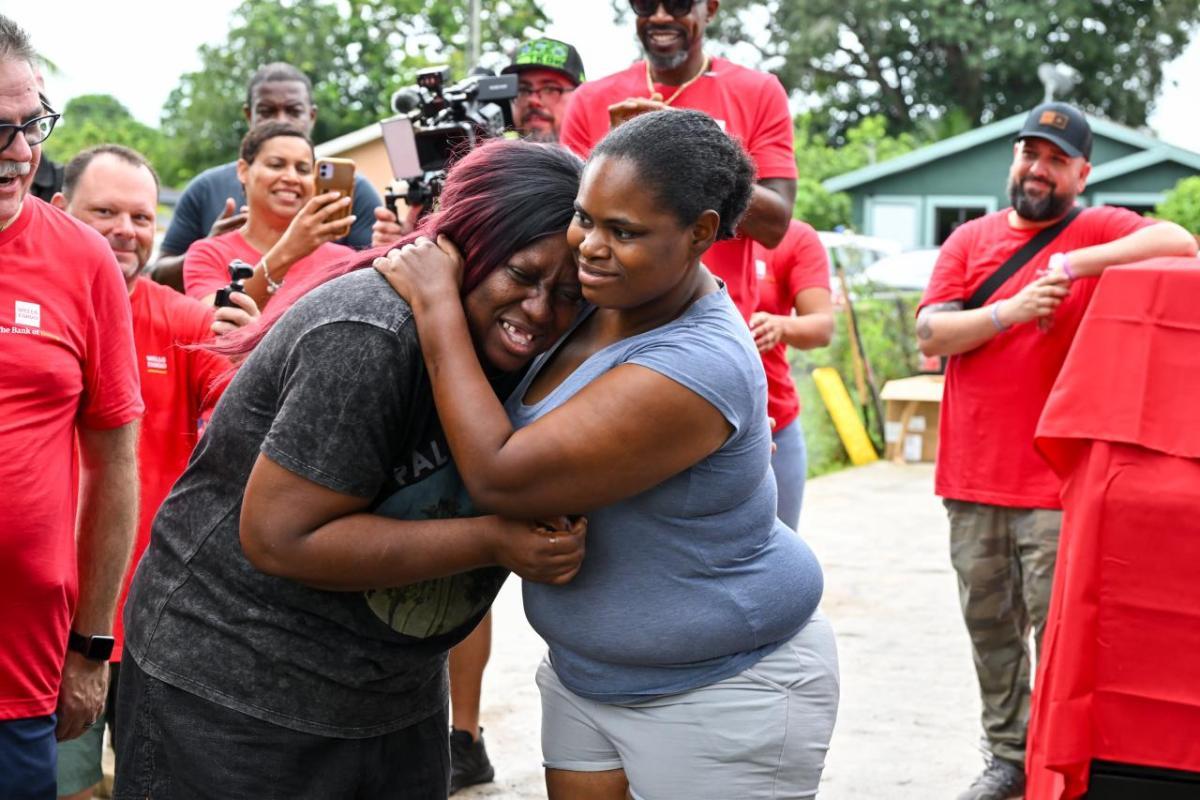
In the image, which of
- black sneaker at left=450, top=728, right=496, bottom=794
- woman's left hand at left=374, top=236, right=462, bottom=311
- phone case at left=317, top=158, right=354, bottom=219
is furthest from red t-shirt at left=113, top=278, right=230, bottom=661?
woman's left hand at left=374, top=236, right=462, bottom=311

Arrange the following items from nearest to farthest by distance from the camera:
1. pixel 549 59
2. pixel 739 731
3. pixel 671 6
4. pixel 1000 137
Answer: pixel 739 731, pixel 671 6, pixel 549 59, pixel 1000 137

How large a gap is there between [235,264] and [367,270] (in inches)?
62.3

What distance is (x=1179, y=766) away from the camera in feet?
11.4

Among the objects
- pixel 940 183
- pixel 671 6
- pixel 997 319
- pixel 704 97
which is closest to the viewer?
pixel 671 6

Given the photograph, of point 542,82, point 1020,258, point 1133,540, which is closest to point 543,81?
point 542,82

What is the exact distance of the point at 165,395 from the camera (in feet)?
13.2

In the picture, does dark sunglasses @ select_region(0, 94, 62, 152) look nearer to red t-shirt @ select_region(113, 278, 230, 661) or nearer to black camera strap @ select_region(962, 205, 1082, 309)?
red t-shirt @ select_region(113, 278, 230, 661)

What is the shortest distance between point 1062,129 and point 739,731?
3411mm

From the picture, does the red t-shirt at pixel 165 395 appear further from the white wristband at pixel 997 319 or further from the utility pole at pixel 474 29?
the utility pole at pixel 474 29

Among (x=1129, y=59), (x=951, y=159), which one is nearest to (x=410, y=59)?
(x=951, y=159)

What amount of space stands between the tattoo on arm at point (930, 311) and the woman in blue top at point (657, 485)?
2.65m

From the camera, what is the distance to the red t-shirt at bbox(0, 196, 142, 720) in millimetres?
2744

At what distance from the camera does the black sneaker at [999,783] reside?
4816 mm

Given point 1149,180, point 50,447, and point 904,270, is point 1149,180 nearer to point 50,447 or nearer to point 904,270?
point 904,270
